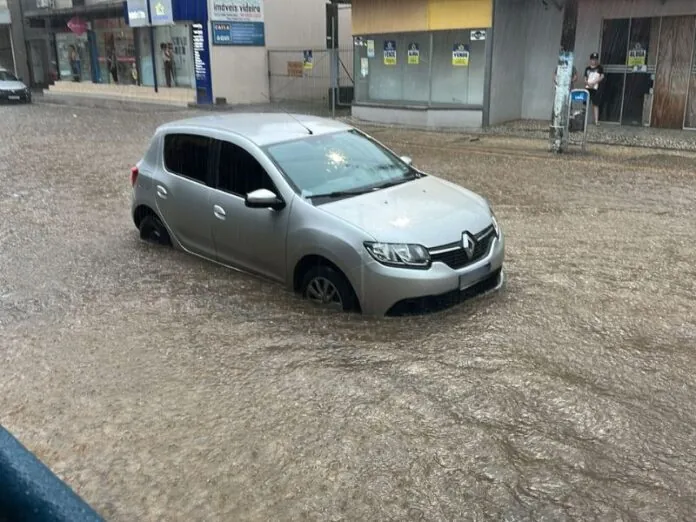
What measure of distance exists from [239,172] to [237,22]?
21.8 m

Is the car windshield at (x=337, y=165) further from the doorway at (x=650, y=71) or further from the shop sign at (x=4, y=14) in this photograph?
the shop sign at (x=4, y=14)

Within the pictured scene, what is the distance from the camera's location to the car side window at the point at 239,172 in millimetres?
6035

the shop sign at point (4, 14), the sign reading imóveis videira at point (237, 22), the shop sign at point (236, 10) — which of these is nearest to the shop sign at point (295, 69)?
the sign reading imóveis videira at point (237, 22)

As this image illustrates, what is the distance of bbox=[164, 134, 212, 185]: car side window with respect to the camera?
21.9ft

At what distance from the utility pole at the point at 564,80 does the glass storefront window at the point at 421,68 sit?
172 inches

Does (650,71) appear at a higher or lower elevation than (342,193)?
higher

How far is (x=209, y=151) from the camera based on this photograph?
6.60 meters

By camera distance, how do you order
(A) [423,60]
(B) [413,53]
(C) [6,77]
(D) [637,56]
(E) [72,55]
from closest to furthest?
(D) [637,56]
(A) [423,60]
(B) [413,53]
(C) [6,77]
(E) [72,55]

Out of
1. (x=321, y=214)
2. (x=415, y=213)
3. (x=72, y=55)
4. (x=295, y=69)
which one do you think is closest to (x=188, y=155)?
(x=321, y=214)

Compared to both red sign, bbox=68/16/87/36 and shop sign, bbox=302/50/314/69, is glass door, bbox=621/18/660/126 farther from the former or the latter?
red sign, bbox=68/16/87/36

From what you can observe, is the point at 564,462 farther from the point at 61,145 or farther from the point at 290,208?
the point at 61,145

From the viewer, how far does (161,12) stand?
27359 mm

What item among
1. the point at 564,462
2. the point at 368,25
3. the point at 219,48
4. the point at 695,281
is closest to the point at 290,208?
the point at 564,462

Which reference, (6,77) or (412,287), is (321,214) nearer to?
(412,287)
